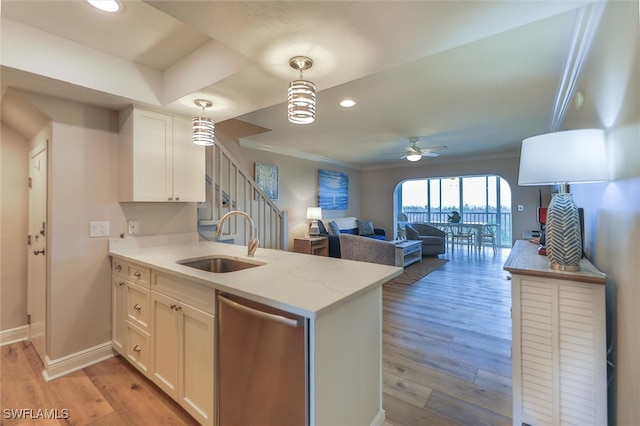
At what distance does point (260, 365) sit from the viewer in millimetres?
1268

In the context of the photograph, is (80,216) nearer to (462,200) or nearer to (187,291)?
(187,291)

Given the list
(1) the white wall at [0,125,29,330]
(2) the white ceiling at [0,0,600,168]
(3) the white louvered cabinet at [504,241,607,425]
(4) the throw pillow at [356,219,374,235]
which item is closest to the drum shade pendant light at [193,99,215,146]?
(2) the white ceiling at [0,0,600,168]

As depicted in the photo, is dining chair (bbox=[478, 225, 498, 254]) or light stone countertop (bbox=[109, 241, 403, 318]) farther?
dining chair (bbox=[478, 225, 498, 254])

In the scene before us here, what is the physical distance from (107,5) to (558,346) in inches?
122

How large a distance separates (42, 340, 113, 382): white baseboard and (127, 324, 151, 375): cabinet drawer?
0.42 meters

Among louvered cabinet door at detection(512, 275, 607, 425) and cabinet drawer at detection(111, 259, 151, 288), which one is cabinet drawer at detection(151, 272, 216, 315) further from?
louvered cabinet door at detection(512, 275, 607, 425)

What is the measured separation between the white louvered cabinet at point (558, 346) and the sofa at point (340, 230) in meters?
4.50

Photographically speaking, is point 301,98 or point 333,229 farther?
point 333,229

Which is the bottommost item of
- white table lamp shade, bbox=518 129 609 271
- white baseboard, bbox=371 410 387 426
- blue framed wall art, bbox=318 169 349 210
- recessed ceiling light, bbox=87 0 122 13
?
white baseboard, bbox=371 410 387 426

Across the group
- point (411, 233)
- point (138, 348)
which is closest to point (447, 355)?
point (138, 348)

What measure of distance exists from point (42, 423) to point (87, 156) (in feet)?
6.28

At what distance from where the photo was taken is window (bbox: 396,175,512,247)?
29.8 feet

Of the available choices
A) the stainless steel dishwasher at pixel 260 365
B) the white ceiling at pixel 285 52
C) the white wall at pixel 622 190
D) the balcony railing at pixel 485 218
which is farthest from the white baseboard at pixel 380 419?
the balcony railing at pixel 485 218

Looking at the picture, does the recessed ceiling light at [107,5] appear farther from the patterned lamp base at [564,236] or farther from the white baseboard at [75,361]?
the patterned lamp base at [564,236]
